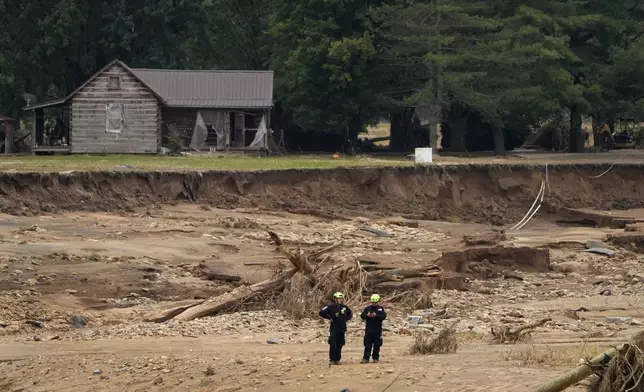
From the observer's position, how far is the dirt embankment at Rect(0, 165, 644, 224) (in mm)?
34938

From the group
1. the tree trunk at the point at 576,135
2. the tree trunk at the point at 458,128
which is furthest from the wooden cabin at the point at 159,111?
the tree trunk at the point at 576,135

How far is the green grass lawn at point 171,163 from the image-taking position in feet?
126

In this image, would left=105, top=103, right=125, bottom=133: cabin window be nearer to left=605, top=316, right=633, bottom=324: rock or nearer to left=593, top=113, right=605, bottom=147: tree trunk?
left=593, top=113, right=605, bottom=147: tree trunk

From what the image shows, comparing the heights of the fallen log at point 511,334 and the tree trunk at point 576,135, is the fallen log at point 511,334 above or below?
below

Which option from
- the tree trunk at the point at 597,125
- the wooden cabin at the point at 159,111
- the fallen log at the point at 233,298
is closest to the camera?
the fallen log at the point at 233,298

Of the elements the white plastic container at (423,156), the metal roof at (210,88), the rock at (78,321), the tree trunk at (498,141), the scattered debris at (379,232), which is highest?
the metal roof at (210,88)

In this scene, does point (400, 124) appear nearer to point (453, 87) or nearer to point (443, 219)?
point (453, 87)

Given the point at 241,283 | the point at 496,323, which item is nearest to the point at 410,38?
the point at 241,283

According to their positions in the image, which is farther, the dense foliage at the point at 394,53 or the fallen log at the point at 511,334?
the dense foliage at the point at 394,53

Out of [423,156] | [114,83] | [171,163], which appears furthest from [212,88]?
[423,156]

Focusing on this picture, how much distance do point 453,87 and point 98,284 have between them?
29.0m

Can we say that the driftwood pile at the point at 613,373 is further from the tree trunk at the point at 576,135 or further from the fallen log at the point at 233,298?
the tree trunk at the point at 576,135

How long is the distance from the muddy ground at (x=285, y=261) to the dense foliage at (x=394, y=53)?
6.44 meters

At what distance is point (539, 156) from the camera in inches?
2120
